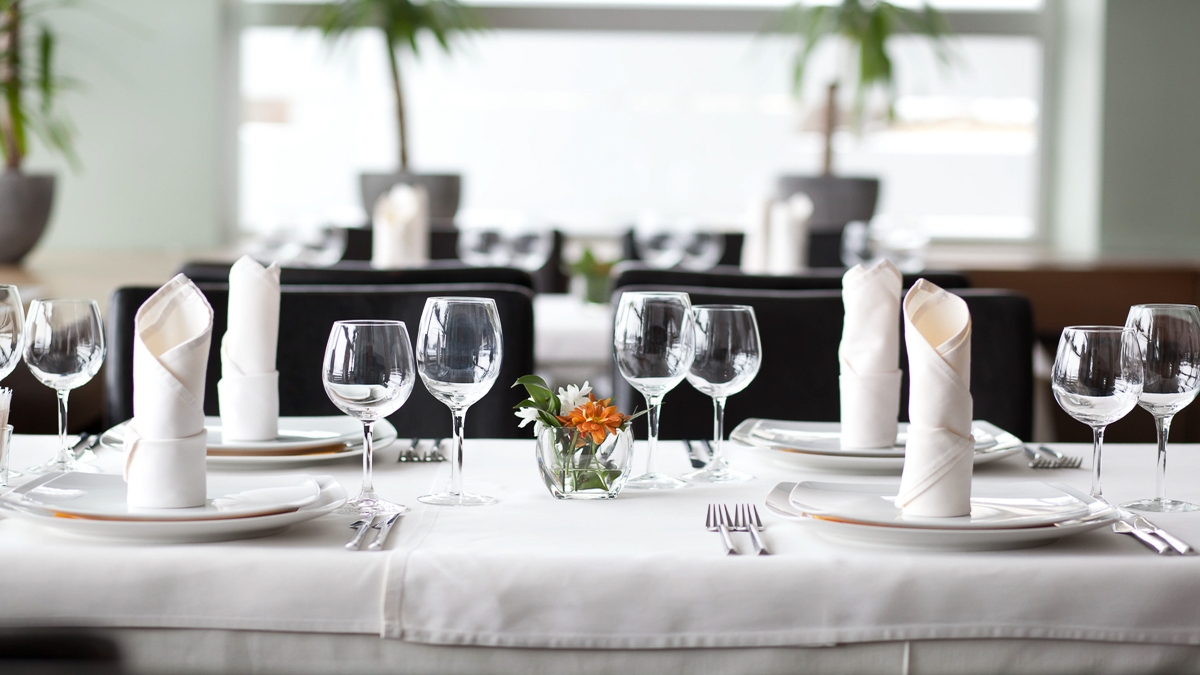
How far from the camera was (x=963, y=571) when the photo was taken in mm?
825

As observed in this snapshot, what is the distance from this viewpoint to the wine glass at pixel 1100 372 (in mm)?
1014

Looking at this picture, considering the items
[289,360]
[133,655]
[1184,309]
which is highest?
[1184,309]

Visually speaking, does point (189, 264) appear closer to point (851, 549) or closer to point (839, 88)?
point (851, 549)

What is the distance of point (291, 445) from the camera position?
46.6 inches

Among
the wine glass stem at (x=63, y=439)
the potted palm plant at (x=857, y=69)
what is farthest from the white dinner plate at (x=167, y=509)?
the potted palm plant at (x=857, y=69)

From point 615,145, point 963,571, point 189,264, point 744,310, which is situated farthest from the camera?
point 615,145

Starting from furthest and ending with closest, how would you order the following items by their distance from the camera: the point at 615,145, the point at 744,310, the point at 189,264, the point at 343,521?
the point at 615,145 < the point at 189,264 < the point at 744,310 < the point at 343,521

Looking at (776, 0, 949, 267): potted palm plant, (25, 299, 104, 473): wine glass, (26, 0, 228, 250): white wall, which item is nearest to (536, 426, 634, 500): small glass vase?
(25, 299, 104, 473): wine glass

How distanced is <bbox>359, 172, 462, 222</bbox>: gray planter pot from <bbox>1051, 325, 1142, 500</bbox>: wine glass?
12.9 feet

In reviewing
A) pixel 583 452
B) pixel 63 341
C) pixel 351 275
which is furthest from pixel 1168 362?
pixel 351 275

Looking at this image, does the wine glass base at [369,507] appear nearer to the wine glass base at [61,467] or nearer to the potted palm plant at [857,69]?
the wine glass base at [61,467]

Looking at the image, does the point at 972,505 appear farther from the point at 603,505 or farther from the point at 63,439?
the point at 63,439

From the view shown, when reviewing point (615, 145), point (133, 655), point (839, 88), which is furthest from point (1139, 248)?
point (133, 655)

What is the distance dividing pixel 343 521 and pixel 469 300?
23cm
